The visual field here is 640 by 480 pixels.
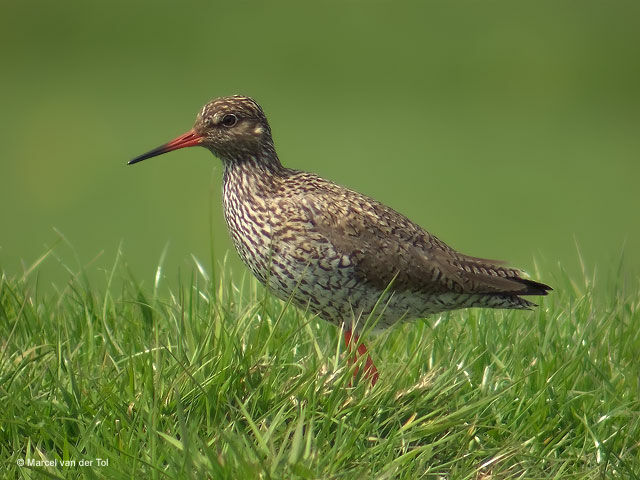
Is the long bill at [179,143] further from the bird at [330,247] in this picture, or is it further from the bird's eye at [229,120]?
the bird's eye at [229,120]

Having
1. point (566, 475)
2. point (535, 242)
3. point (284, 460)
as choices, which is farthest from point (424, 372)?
point (535, 242)

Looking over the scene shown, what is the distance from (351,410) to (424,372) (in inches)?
35.8

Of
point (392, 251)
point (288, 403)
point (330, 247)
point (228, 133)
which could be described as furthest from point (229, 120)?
point (288, 403)

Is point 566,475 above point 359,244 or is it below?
below

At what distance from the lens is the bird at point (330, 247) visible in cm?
600

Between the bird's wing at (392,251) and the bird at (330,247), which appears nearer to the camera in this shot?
the bird at (330,247)

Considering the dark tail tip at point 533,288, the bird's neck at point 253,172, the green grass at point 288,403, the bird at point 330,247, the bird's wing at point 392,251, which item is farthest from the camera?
the dark tail tip at point 533,288

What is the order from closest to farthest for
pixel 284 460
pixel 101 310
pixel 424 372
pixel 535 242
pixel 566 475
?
pixel 284 460
pixel 566 475
pixel 424 372
pixel 101 310
pixel 535 242

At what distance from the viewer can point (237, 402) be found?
473cm

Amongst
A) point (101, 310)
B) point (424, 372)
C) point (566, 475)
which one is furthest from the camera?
point (101, 310)

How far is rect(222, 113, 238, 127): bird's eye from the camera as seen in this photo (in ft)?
21.4

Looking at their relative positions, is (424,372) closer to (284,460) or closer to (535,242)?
(284,460)

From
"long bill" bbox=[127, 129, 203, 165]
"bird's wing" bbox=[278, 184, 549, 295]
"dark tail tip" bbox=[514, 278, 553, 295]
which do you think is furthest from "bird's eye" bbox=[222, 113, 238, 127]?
"dark tail tip" bbox=[514, 278, 553, 295]

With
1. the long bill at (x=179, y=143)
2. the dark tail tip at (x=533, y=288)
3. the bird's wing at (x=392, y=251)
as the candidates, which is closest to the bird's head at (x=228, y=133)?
the long bill at (x=179, y=143)
